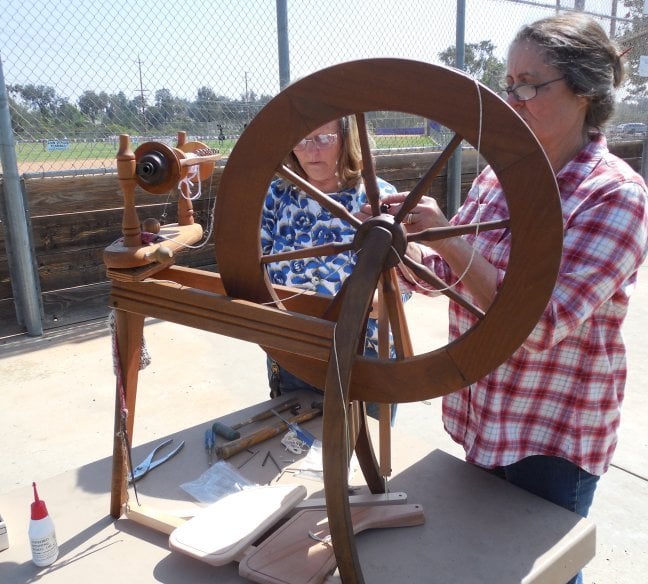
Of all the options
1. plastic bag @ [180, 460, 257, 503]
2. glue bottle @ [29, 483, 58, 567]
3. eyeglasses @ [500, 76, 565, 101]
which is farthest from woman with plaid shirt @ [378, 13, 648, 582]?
glue bottle @ [29, 483, 58, 567]

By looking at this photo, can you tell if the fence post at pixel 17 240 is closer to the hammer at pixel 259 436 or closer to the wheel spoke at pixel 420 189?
the hammer at pixel 259 436

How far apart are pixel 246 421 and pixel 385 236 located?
0.83 m

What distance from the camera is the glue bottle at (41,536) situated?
1119mm

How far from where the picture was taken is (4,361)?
11.1ft

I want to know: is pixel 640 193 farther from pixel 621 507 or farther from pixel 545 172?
pixel 621 507

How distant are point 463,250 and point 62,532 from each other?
0.96m

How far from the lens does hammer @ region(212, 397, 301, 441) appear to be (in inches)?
61.1

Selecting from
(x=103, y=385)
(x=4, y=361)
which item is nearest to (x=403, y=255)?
(x=103, y=385)

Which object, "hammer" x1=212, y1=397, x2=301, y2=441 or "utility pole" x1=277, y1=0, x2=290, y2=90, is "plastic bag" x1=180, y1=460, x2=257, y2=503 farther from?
"utility pole" x1=277, y1=0, x2=290, y2=90

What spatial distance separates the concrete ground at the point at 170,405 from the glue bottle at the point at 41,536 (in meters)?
0.81

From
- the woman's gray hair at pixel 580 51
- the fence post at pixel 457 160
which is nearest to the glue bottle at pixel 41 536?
the woman's gray hair at pixel 580 51

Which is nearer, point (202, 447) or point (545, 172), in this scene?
point (545, 172)

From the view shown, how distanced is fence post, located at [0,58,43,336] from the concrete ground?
0.56 ft

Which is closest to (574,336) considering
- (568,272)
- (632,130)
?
(568,272)
